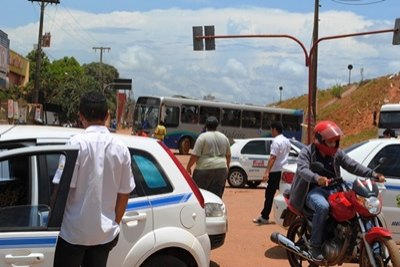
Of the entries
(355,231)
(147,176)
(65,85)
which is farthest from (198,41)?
(65,85)

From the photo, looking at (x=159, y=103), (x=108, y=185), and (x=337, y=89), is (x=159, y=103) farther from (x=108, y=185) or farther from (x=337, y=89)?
(x=337, y=89)

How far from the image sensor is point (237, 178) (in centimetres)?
1880

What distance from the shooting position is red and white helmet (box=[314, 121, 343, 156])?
6484 mm

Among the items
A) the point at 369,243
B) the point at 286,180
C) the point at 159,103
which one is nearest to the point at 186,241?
the point at 369,243

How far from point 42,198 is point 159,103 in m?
29.3

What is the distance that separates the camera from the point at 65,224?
12.6 ft

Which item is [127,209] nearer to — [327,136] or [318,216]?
[318,216]

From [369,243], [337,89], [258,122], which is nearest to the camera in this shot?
[369,243]

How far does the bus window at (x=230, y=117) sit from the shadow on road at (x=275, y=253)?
26.8 metres

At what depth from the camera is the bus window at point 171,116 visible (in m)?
33.9

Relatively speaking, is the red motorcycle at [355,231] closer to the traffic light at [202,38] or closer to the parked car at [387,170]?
the parked car at [387,170]

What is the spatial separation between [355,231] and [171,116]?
28212 mm

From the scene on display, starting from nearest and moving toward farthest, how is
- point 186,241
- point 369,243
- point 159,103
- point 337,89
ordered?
point 186,241 → point 369,243 → point 159,103 → point 337,89

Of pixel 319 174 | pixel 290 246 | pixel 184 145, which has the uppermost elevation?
pixel 319 174
